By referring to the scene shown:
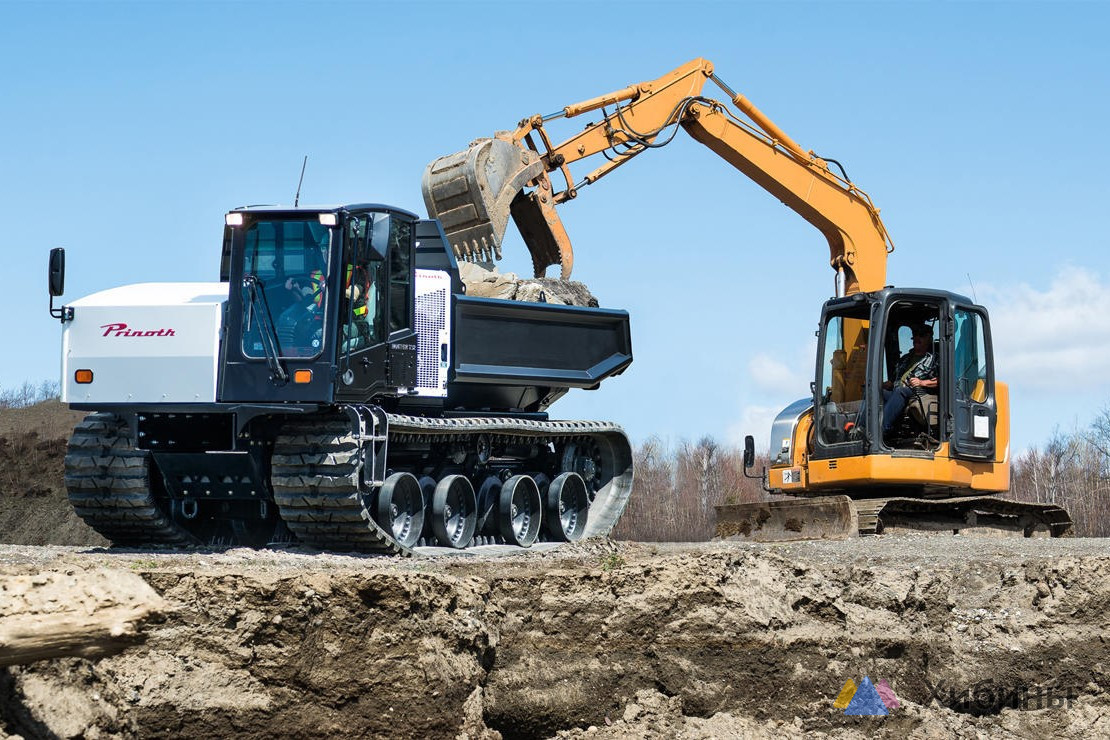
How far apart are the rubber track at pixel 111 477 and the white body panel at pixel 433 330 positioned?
261 cm

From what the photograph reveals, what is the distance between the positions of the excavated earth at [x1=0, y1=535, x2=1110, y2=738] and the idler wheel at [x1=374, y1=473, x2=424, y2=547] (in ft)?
10.8

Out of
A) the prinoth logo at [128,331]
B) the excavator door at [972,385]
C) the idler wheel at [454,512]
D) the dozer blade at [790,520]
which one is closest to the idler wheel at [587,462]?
the dozer blade at [790,520]

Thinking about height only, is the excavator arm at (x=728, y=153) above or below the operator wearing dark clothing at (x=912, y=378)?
above

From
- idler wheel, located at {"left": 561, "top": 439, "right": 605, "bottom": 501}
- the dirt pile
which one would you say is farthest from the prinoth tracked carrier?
the dirt pile

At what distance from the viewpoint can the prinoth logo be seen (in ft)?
36.9

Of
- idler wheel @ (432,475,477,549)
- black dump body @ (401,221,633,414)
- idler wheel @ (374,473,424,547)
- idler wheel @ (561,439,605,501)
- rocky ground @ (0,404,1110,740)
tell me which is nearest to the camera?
rocky ground @ (0,404,1110,740)

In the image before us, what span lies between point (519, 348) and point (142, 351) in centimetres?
400

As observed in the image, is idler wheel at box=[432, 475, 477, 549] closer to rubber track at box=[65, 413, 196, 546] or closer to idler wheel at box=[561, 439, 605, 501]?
idler wheel at box=[561, 439, 605, 501]

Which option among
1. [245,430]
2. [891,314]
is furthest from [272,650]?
[891,314]

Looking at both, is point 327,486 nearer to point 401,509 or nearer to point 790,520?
point 401,509

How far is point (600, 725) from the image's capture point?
20.9 feet

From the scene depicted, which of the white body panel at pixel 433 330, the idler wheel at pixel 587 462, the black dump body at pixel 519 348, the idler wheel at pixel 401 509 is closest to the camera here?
the idler wheel at pixel 401 509

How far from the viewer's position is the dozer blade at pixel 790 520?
13.5 metres

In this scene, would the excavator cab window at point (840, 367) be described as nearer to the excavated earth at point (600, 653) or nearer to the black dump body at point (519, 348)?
the black dump body at point (519, 348)
